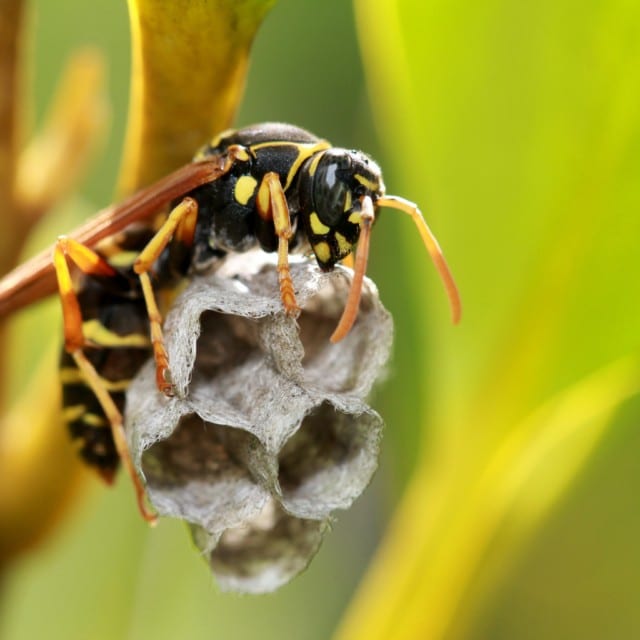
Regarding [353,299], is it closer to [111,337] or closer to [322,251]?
[322,251]

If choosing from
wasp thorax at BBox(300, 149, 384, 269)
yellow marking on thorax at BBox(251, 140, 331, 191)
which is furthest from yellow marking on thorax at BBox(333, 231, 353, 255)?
yellow marking on thorax at BBox(251, 140, 331, 191)

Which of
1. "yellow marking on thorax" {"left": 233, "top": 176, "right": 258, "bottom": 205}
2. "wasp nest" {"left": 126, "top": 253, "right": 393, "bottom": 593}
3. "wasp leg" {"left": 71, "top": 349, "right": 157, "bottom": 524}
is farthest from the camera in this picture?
"yellow marking on thorax" {"left": 233, "top": 176, "right": 258, "bottom": 205}

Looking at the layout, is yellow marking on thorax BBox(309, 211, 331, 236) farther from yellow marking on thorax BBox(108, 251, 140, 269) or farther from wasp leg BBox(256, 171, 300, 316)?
yellow marking on thorax BBox(108, 251, 140, 269)

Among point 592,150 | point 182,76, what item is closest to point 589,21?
point 592,150

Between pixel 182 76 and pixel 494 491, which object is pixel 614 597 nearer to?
pixel 494 491

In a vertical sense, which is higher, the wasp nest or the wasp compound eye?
the wasp compound eye

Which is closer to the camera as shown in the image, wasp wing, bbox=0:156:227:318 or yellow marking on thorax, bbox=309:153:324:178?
wasp wing, bbox=0:156:227:318
